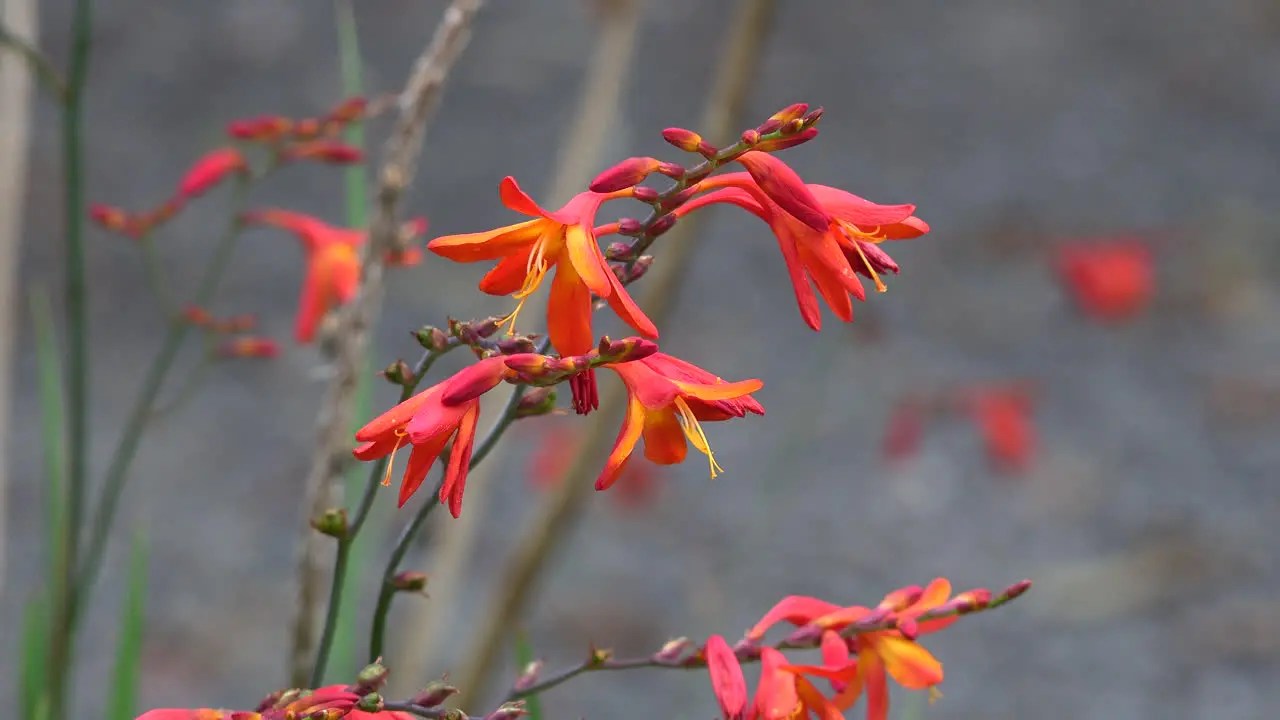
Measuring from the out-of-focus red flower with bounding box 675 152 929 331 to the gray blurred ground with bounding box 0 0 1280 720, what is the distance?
93 cm

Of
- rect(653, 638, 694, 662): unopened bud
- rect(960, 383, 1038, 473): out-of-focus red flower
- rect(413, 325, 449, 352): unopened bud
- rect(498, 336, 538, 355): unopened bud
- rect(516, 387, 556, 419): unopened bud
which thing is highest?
rect(413, 325, 449, 352): unopened bud

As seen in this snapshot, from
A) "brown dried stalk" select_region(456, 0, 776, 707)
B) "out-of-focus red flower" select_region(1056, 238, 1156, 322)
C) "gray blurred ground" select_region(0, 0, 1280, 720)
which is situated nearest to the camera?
"brown dried stalk" select_region(456, 0, 776, 707)

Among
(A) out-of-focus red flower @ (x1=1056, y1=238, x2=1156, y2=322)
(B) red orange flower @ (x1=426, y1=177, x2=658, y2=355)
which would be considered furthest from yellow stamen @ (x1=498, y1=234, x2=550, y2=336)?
(A) out-of-focus red flower @ (x1=1056, y1=238, x2=1156, y2=322)

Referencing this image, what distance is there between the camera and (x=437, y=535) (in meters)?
1.23

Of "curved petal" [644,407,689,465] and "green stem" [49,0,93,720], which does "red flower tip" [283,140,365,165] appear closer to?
"green stem" [49,0,93,720]

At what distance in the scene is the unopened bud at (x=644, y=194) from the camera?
0.35 m

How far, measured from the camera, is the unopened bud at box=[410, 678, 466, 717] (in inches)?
14.5

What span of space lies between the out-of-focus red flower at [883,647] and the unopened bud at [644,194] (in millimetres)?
120

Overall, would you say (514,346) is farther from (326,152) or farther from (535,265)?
(326,152)

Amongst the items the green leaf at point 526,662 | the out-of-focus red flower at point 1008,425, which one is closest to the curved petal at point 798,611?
the green leaf at point 526,662

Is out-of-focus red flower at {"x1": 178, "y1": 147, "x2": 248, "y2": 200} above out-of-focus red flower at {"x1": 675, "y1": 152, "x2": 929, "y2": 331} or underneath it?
above

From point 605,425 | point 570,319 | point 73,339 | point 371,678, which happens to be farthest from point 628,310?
point 605,425

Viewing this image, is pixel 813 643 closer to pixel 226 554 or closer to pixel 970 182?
pixel 226 554

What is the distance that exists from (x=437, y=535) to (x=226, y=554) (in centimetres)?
110
